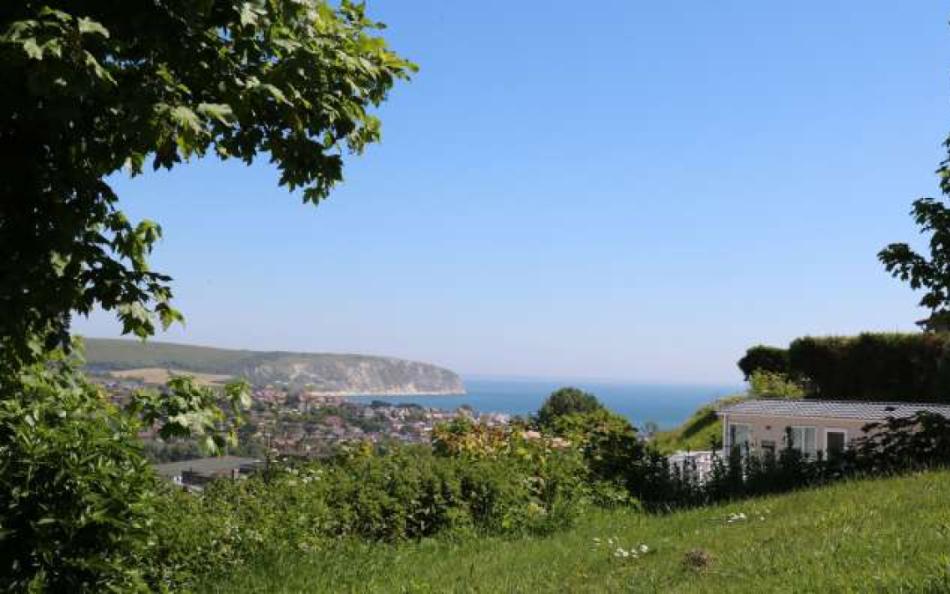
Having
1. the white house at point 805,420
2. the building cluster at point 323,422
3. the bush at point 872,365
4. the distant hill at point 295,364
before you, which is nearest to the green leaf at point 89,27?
the building cluster at point 323,422

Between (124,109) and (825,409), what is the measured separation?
927 inches

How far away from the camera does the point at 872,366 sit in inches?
1219

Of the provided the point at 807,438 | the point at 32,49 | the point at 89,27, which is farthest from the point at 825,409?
the point at 32,49

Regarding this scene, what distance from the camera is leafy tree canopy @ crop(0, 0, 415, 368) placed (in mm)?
3480

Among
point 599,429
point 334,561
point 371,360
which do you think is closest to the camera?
point 334,561

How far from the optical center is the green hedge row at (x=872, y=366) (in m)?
29.1

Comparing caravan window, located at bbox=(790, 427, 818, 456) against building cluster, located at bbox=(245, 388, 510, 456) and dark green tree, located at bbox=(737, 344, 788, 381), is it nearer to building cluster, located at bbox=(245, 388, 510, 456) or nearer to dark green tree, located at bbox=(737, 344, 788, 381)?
dark green tree, located at bbox=(737, 344, 788, 381)

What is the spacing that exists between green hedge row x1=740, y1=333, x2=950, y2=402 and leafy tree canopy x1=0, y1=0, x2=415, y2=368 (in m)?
26.9

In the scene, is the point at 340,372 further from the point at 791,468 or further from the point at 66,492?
the point at 66,492

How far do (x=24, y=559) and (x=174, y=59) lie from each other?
3777mm

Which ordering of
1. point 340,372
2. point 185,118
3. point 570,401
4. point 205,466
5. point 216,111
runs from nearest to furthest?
1. point 185,118
2. point 216,111
3. point 205,466
4. point 570,401
5. point 340,372

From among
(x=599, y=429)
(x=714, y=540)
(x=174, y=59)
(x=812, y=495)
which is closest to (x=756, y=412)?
(x=599, y=429)

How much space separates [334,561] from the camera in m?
7.78

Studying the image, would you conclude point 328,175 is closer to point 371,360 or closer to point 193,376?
point 193,376
